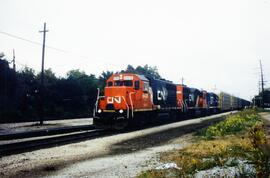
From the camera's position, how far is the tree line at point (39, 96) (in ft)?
124

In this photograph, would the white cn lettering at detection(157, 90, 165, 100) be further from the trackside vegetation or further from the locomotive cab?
the trackside vegetation

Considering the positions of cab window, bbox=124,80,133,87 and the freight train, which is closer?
the freight train

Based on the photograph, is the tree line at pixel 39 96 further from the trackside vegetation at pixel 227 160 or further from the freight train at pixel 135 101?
the trackside vegetation at pixel 227 160

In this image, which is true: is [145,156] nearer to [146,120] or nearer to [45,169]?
[45,169]

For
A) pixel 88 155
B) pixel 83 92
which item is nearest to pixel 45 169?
pixel 88 155

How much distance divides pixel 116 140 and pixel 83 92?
115 feet

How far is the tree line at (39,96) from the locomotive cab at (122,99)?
14.8 m

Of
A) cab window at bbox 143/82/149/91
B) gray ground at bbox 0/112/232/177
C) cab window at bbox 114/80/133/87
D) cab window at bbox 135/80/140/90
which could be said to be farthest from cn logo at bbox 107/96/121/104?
gray ground at bbox 0/112/232/177

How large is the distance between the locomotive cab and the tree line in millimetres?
14822

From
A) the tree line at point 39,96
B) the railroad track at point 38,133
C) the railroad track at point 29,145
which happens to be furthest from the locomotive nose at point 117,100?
the tree line at point 39,96

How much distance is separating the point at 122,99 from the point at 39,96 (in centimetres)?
2146

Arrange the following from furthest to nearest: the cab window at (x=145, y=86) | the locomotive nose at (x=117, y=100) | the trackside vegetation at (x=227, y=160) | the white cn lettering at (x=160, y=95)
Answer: the white cn lettering at (x=160, y=95), the cab window at (x=145, y=86), the locomotive nose at (x=117, y=100), the trackside vegetation at (x=227, y=160)

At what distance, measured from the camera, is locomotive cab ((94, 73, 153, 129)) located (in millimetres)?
18312

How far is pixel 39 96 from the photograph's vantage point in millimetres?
37406
